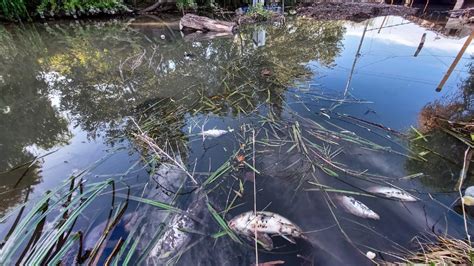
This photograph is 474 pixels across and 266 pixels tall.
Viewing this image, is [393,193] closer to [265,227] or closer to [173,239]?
[265,227]

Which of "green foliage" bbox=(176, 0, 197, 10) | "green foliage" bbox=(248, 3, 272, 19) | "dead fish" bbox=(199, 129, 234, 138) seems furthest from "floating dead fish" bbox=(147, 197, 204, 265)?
"green foliage" bbox=(176, 0, 197, 10)

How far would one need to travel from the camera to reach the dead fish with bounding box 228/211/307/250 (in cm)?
200

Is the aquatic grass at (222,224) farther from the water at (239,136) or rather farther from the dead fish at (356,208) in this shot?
the dead fish at (356,208)

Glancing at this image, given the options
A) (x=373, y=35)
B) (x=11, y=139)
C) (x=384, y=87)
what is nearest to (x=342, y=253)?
(x=384, y=87)

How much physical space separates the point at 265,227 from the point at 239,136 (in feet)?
4.51

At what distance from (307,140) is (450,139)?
1783mm

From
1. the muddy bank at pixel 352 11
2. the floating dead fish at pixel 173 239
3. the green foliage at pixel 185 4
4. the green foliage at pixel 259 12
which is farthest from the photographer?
the green foliage at pixel 185 4

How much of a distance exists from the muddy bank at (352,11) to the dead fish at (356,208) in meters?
9.92

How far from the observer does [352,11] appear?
11.2 meters

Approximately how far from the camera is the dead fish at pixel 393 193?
2311mm

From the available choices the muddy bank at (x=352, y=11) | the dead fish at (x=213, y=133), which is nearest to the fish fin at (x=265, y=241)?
the dead fish at (x=213, y=133)

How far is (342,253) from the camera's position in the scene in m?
1.93

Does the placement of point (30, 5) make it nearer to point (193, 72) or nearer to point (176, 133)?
point (193, 72)

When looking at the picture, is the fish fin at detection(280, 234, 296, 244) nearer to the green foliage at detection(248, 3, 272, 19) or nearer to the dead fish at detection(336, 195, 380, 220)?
the dead fish at detection(336, 195, 380, 220)
